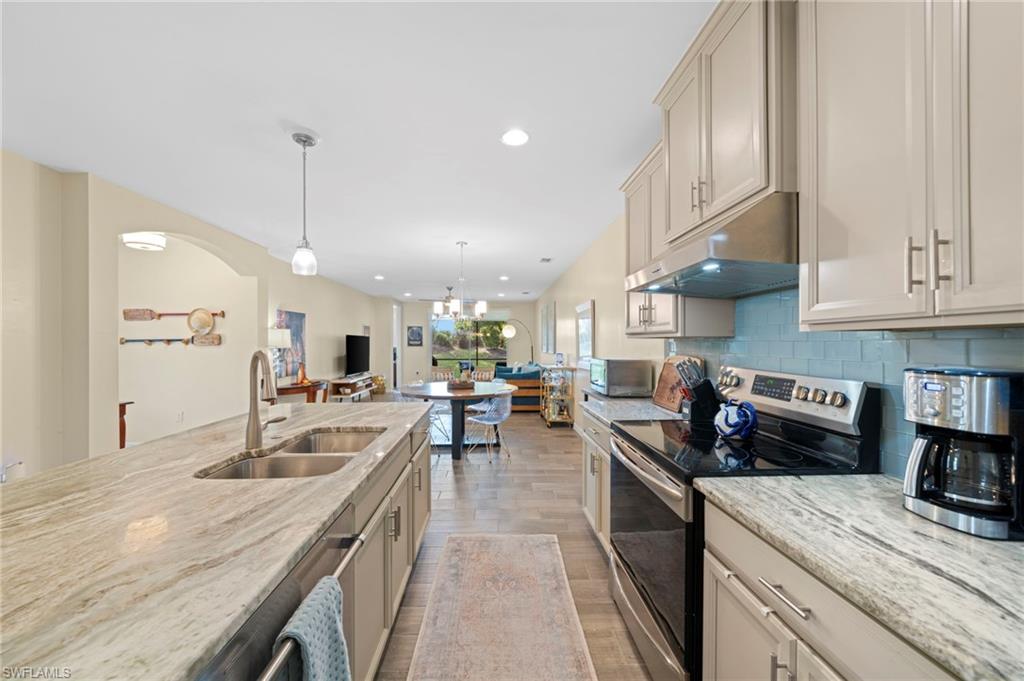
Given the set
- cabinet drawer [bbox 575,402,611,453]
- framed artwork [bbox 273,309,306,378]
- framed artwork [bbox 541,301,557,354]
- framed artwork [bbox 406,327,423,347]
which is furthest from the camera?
framed artwork [bbox 406,327,423,347]

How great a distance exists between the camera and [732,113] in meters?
1.42

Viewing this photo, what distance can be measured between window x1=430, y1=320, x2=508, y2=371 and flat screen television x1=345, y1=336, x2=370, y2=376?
3.06 meters

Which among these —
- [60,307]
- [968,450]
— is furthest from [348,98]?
[60,307]

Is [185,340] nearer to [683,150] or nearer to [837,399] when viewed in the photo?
[683,150]

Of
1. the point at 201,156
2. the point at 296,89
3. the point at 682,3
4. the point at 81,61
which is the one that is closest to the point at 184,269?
the point at 201,156

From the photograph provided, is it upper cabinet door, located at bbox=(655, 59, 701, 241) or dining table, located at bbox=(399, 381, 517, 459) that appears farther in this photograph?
dining table, located at bbox=(399, 381, 517, 459)

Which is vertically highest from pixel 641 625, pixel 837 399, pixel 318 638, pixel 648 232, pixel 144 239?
pixel 144 239

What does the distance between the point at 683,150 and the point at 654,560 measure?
5.75 feet

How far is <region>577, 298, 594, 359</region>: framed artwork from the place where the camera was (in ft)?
16.4

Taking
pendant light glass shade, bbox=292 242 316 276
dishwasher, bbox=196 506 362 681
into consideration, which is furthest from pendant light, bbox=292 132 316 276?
dishwasher, bbox=196 506 362 681

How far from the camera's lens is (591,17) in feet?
4.83

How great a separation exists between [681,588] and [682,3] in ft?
6.83

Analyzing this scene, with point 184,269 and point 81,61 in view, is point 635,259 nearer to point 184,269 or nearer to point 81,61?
point 81,61

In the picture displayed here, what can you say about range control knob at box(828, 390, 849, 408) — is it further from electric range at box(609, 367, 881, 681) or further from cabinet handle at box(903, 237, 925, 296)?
cabinet handle at box(903, 237, 925, 296)
